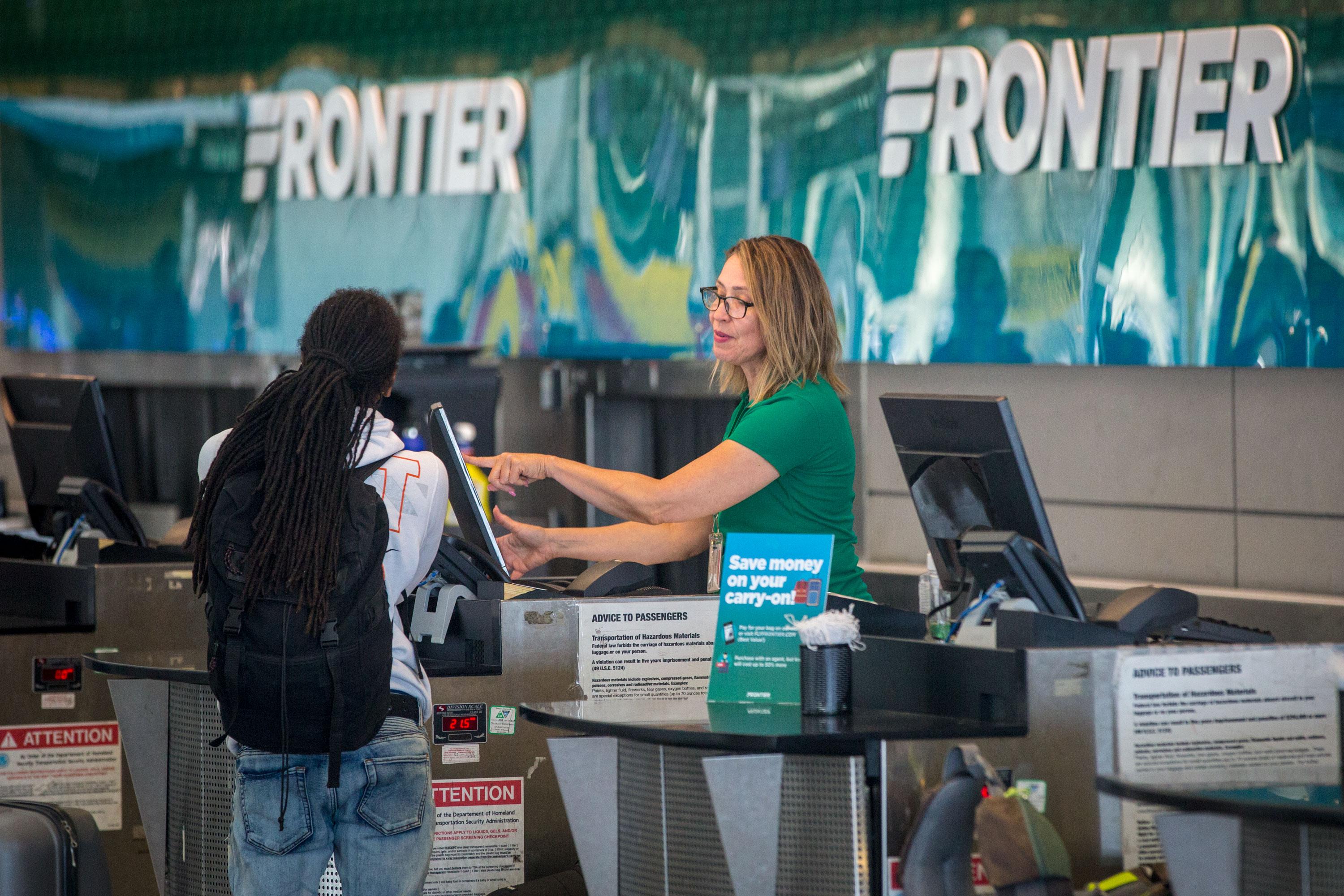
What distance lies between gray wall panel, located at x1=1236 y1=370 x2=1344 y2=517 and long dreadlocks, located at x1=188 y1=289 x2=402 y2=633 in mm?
2741

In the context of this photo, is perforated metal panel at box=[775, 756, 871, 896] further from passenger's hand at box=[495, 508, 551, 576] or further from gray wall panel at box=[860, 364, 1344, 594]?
gray wall panel at box=[860, 364, 1344, 594]

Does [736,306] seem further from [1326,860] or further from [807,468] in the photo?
[1326,860]

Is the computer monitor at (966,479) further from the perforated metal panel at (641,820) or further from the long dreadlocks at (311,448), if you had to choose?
Answer: the long dreadlocks at (311,448)

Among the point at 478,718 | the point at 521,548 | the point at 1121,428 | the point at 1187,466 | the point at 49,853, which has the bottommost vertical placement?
the point at 49,853

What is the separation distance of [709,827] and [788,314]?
103cm

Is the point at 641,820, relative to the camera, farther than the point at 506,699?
No

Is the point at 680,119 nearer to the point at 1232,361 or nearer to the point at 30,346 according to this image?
the point at 1232,361

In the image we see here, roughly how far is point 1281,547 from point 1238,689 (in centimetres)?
192

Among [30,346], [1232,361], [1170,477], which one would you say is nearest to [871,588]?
[1170,477]

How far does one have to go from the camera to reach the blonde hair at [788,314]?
2994mm

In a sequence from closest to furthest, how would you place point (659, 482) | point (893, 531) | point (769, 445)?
point (769, 445), point (659, 482), point (893, 531)

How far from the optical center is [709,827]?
251 cm

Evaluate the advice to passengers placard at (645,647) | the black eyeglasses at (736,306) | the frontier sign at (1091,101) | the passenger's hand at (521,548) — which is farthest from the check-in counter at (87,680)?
the frontier sign at (1091,101)

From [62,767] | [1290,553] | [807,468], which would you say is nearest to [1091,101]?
[1290,553]
